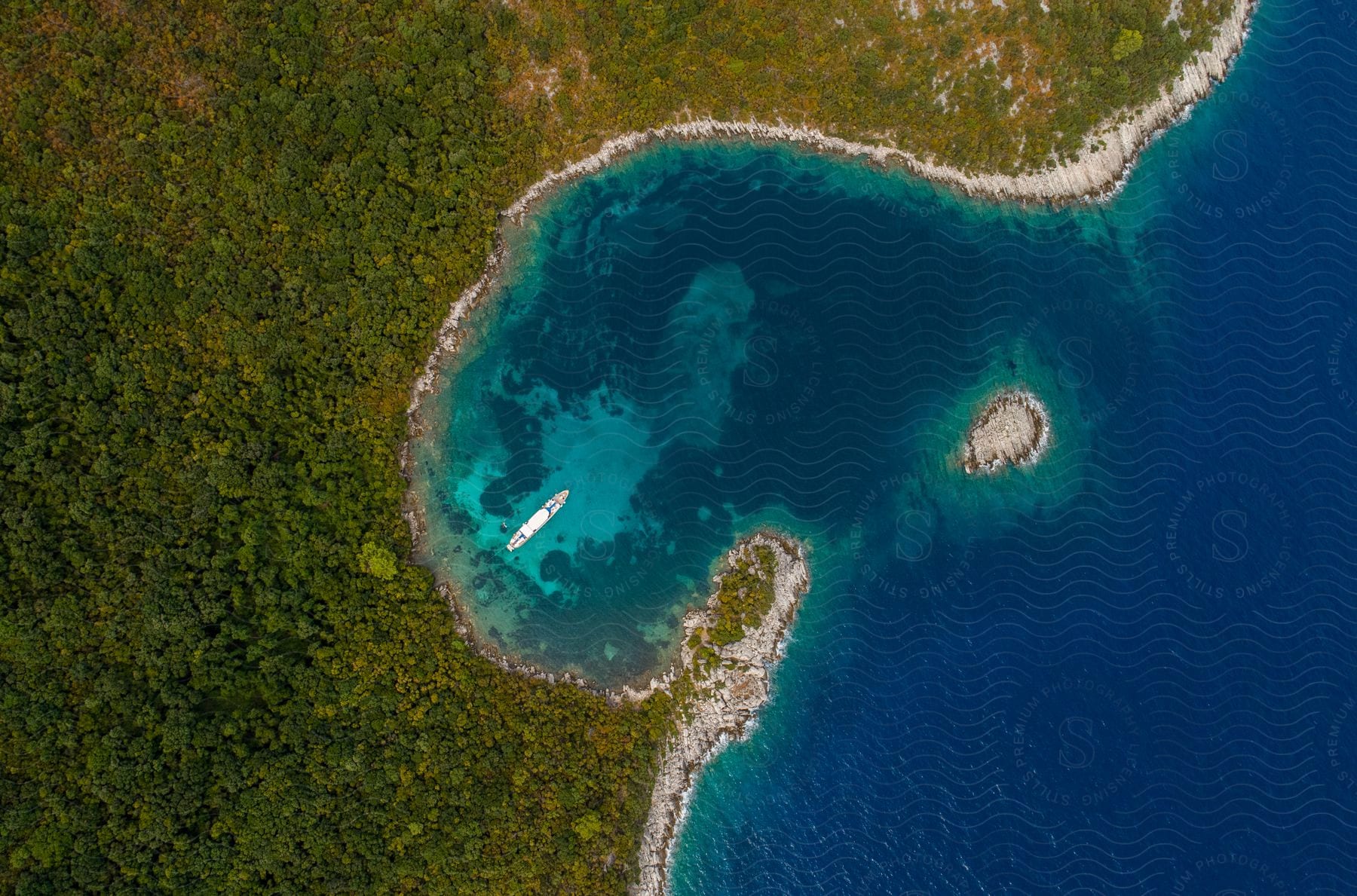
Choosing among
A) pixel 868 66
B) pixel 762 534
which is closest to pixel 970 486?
pixel 762 534

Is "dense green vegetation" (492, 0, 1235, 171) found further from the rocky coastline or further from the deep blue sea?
the deep blue sea

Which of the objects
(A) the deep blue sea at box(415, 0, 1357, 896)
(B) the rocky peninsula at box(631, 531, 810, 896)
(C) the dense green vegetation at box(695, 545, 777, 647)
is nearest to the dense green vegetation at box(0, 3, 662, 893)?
(B) the rocky peninsula at box(631, 531, 810, 896)

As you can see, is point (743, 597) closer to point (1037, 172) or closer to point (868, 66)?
point (1037, 172)

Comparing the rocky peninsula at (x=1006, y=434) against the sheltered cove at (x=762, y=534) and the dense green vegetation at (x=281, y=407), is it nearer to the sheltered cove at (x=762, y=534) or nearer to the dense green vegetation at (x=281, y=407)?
the sheltered cove at (x=762, y=534)

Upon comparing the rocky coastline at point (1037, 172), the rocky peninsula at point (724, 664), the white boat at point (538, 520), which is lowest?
the rocky peninsula at point (724, 664)

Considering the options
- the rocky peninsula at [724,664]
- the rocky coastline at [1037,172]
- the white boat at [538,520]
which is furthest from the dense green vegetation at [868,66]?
the rocky peninsula at [724,664]

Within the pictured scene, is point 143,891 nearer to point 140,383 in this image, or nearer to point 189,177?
point 140,383
